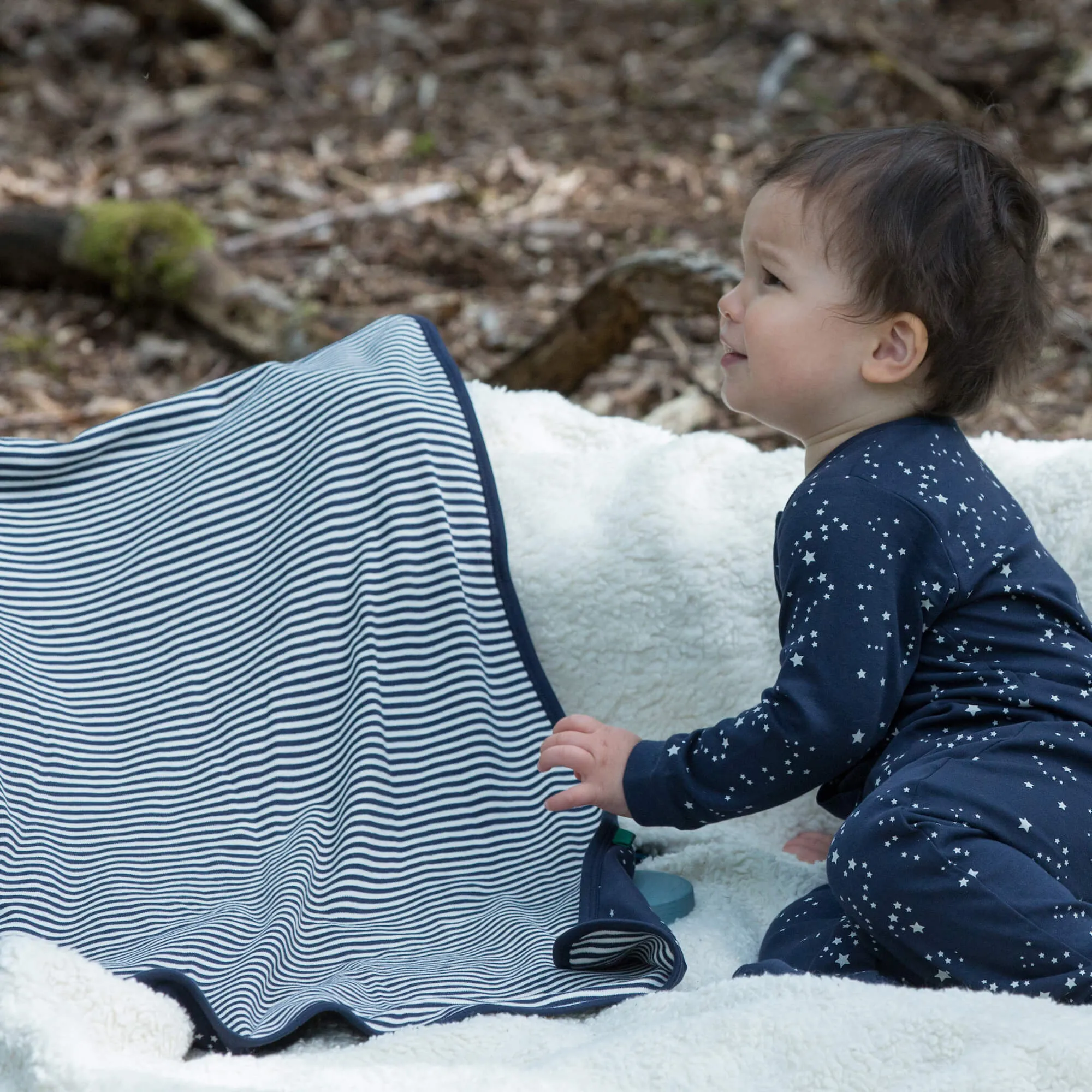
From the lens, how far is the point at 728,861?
78.5 inches

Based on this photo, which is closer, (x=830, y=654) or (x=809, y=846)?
(x=830, y=654)

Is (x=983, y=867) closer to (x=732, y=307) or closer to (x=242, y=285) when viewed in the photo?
(x=732, y=307)

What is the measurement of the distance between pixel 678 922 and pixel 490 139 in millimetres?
4412

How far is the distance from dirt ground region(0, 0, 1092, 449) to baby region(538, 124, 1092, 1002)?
153cm

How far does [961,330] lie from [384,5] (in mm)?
5952

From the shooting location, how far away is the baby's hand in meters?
1.76

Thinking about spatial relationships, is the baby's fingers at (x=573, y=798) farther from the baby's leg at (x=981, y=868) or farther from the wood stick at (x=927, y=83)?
the wood stick at (x=927, y=83)

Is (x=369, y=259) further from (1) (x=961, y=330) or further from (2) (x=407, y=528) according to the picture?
(1) (x=961, y=330)

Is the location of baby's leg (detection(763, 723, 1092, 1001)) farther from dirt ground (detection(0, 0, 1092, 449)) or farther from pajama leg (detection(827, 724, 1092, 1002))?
dirt ground (detection(0, 0, 1092, 449))

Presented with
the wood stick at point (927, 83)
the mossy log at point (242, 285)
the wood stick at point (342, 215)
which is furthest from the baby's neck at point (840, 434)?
the wood stick at point (927, 83)

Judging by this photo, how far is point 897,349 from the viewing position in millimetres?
1752

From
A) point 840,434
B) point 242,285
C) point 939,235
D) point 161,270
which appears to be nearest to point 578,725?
point 840,434

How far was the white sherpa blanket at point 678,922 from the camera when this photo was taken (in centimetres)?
139

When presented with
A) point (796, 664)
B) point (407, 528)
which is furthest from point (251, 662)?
point (796, 664)
